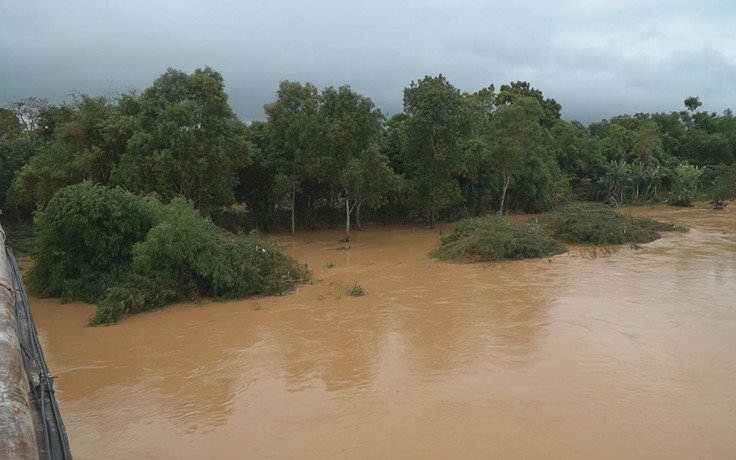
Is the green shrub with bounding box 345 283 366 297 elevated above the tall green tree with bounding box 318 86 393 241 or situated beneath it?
situated beneath

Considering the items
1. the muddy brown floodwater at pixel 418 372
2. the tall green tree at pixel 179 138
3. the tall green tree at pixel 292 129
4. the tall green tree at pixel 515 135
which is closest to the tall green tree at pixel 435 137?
the tall green tree at pixel 515 135

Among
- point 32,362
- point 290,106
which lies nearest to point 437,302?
point 32,362

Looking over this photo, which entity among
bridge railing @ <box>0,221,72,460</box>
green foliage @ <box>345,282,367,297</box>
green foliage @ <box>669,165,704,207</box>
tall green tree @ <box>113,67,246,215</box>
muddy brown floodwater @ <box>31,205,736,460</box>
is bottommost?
muddy brown floodwater @ <box>31,205,736,460</box>

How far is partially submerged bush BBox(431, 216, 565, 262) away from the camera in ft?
53.2

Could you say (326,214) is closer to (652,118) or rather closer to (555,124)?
(555,124)

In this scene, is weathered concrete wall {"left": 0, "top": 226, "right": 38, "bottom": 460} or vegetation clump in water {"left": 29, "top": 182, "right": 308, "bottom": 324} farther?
vegetation clump in water {"left": 29, "top": 182, "right": 308, "bottom": 324}

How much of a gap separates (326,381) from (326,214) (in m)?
17.4

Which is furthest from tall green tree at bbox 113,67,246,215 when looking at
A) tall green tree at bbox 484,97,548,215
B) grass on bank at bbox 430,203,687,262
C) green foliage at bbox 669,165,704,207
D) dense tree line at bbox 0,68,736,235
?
green foliage at bbox 669,165,704,207

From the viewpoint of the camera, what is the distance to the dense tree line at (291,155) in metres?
17.2

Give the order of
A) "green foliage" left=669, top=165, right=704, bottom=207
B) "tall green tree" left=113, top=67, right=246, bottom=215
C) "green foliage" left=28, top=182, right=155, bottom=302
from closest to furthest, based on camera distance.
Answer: "green foliage" left=28, top=182, right=155, bottom=302 < "tall green tree" left=113, top=67, right=246, bottom=215 < "green foliage" left=669, top=165, right=704, bottom=207

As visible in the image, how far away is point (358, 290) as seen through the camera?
40.4 feet

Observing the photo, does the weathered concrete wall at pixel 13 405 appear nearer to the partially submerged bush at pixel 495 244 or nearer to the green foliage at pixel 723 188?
the partially submerged bush at pixel 495 244

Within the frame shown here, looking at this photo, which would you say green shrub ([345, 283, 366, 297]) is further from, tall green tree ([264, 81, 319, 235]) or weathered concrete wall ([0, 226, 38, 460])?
weathered concrete wall ([0, 226, 38, 460])

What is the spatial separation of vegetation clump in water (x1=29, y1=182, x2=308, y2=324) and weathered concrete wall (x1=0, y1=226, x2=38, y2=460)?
874cm
